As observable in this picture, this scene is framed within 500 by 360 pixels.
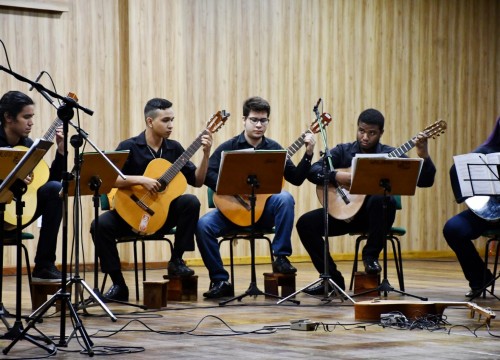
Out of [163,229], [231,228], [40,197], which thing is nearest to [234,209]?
[231,228]

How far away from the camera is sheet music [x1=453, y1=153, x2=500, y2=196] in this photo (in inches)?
237

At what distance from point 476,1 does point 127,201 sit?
6.26 meters

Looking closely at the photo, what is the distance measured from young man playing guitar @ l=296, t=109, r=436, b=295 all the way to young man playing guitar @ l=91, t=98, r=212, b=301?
0.87 metres

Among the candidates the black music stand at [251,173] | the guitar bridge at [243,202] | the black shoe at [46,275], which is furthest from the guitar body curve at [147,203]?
the black shoe at [46,275]

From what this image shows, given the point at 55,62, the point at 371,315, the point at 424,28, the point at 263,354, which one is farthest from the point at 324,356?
the point at 424,28

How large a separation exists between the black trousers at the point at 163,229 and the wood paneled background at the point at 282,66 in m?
2.09

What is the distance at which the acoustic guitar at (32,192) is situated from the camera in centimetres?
589

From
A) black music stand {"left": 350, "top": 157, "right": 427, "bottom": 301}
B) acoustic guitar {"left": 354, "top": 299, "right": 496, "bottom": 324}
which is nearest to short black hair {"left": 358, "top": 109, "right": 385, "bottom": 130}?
black music stand {"left": 350, "top": 157, "right": 427, "bottom": 301}

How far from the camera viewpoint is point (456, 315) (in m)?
5.52

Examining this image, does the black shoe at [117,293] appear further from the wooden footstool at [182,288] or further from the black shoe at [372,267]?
the black shoe at [372,267]

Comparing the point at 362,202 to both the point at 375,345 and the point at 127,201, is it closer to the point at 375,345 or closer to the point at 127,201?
the point at 127,201

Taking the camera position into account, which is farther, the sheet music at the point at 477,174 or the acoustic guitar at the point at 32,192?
the sheet music at the point at 477,174

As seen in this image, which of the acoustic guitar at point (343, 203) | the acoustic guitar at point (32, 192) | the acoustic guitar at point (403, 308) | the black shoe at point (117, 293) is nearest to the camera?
the acoustic guitar at point (403, 308)

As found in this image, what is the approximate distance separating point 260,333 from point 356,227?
2.34 meters
